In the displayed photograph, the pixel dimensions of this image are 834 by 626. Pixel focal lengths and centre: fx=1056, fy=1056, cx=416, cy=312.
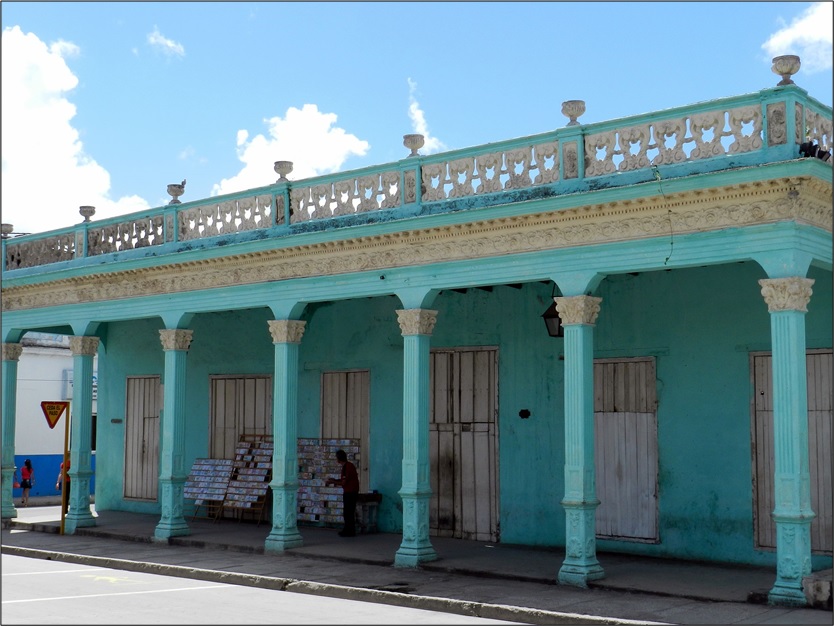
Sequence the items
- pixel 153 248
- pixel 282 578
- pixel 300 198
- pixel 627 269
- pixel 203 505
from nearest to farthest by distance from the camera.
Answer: pixel 627 269 < pixel 282 578 < pixel 300 198 < pixel 153 248 < pixel 203 505

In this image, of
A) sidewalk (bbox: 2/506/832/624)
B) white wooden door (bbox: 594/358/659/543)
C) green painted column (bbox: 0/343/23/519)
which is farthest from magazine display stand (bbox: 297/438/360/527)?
green painted column (bbox: 0/343/23/519)

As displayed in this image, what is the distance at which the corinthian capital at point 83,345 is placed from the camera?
17.6m

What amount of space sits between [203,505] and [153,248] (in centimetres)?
481

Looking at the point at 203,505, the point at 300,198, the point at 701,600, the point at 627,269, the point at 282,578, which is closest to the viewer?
the point at 701,600

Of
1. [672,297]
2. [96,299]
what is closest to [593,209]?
[672,297]

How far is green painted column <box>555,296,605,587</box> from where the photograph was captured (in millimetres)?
11242

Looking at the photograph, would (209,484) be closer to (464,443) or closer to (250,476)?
(250,476)

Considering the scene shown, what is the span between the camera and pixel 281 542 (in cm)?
1427

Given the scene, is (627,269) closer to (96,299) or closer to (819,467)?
(819,467)

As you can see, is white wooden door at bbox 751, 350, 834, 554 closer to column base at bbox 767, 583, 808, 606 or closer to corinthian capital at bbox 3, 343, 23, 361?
column base at bbox 767, 583, 808, 606

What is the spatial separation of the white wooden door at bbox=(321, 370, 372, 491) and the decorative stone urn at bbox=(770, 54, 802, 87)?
27.0ft

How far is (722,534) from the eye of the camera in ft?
40.9

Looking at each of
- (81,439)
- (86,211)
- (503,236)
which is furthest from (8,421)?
(503,236)

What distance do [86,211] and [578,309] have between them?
10030 mm
